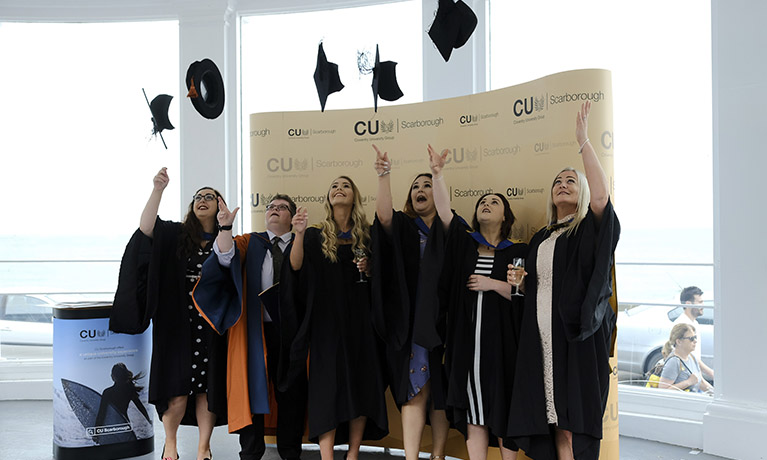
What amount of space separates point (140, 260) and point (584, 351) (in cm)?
285

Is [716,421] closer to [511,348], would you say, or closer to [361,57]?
[511,348]

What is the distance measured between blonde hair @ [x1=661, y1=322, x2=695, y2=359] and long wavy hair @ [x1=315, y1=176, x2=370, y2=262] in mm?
3103

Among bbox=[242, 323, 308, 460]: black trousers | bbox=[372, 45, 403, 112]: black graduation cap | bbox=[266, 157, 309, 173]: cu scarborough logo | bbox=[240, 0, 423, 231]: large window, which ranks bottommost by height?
bbox=[242, 323, 308, 460]: black trousers

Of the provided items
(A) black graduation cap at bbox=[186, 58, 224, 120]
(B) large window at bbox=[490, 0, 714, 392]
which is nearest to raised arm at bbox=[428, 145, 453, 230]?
(A) black graduation cap at bbox=[186, 58, 224, 120]

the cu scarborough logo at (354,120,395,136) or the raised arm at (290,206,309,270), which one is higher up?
the cu scarborough logo at (354,120,395,136)

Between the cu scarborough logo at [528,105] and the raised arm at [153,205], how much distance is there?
235 cm

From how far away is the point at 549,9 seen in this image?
5902mm

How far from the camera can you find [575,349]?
130 inches

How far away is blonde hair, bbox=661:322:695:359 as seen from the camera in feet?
17.7

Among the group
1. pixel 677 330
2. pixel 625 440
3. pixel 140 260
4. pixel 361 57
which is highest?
pixel 361 57

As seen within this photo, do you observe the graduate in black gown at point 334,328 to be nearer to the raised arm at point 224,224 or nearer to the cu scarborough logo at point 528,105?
the raised arm at point 224,224

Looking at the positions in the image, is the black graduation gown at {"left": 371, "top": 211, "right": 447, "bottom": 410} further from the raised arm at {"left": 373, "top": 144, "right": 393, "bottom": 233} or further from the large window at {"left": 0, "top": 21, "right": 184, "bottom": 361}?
the large window at {"left": 0, "top": 21, "right": 184, "bottom": 361}

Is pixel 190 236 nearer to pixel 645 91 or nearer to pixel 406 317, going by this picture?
pixel 406 317

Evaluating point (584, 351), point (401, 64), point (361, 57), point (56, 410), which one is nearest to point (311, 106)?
point (401, 64)
